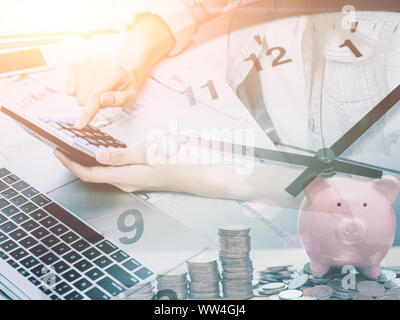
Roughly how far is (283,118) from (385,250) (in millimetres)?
414

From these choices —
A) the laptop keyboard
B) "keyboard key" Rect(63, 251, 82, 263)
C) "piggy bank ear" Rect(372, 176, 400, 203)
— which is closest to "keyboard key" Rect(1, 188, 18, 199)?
the laptop keyboard

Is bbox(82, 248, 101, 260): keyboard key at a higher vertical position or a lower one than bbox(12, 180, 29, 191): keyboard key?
lower

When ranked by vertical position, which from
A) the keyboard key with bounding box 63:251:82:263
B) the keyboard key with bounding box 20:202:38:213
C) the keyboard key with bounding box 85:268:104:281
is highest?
the keyboard key with bounding box 20:202:38:213

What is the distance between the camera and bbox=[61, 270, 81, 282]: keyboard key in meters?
1.16

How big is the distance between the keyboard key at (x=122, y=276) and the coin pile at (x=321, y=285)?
0.32 m

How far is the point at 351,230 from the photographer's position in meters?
1.15

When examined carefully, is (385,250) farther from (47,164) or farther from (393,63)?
(47,164)

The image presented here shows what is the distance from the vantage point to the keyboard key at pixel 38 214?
1194 mm

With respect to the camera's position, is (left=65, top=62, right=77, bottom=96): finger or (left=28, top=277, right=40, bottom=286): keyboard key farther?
(left=65, top=62, right=77, bottom=96): finger

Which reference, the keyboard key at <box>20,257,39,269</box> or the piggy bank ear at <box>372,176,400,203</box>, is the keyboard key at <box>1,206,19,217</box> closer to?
the keyboard key at <box>20,257,39,269</box>

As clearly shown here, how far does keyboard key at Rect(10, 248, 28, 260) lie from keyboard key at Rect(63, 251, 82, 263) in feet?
0.32

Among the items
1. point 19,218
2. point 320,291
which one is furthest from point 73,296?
point 320,291

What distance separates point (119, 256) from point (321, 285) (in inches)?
20.2
